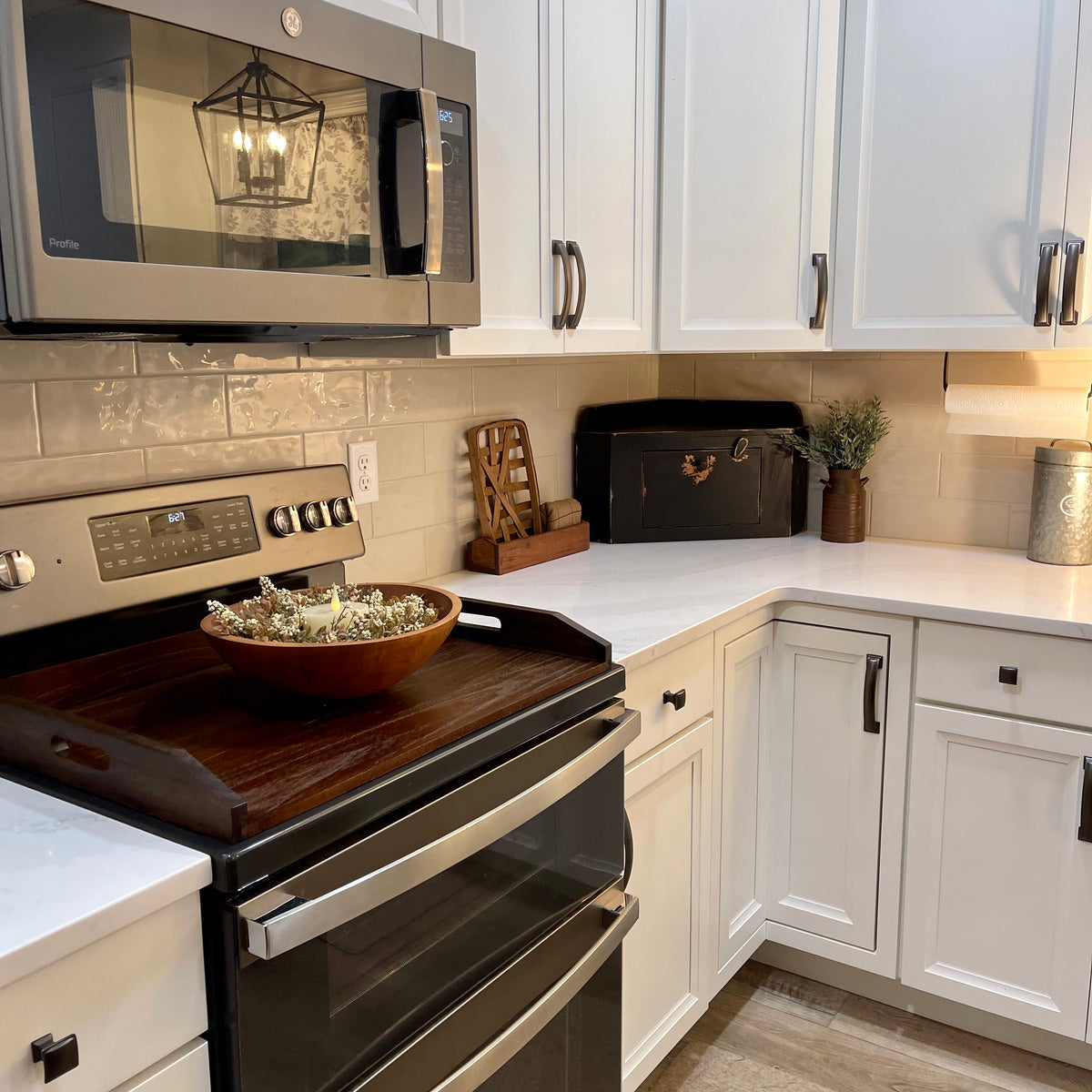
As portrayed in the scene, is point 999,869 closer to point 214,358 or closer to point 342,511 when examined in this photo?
point 342,511

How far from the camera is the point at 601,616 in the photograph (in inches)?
69.1

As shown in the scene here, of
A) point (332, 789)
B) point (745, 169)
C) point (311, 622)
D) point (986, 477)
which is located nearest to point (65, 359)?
point (311, 622)

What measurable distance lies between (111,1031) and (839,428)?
194 cm

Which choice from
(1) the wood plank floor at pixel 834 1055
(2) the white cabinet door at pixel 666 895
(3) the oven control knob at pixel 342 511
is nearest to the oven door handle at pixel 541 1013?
(2) the white cabinet door at pixel 666 895

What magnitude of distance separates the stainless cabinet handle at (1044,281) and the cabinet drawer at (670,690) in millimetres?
851

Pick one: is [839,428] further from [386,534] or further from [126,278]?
[126,278]

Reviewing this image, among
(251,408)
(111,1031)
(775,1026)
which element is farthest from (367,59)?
(775,1026)

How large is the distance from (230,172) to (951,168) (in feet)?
4.66

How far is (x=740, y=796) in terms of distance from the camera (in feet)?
6.62

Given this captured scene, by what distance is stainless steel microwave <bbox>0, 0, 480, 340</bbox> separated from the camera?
3.23ft

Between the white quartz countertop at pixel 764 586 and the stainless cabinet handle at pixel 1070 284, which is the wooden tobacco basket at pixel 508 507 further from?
the stainless cabinet handle at pixel 1070 284

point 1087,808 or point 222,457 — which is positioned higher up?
point 222,457

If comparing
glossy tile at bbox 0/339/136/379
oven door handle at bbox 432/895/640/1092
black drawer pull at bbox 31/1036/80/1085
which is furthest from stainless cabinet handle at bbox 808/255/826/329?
black drawer pull at bbox 31/1036/80/1085

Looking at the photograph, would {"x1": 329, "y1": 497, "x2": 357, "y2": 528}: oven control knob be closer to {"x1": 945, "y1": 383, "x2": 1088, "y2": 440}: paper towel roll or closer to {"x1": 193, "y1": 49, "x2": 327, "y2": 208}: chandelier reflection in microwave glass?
{"x1": 193, "y1": 49, "x2": 327, "y2": 208}: chandelier reflection in microwave glass
